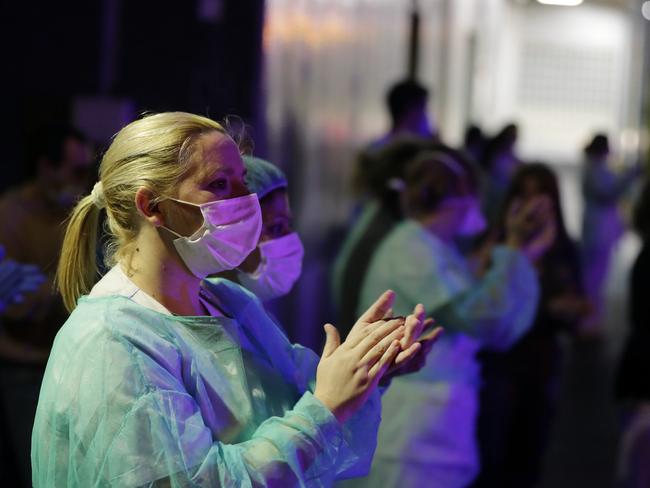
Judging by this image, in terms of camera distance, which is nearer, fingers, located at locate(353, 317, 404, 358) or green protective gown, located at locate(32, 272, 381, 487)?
green protective gown, located at locate(32, 272, 381, 487)

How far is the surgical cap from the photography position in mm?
2256

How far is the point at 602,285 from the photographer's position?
931 centimetres

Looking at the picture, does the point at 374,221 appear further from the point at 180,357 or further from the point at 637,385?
the point at 180,357

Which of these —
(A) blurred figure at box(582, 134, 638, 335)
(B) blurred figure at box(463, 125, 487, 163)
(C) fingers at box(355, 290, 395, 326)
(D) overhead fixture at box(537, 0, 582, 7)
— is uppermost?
(D) overhead fixture at box(537, 0, 582, 7)

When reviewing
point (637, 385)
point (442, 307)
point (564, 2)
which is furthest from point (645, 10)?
point (442, 307)

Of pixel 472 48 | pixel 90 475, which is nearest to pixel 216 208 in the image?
pixel 90 475

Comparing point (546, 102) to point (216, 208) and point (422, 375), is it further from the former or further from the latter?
point (216, 208)

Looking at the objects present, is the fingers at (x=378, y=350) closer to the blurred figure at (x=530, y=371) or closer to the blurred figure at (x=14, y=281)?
the blurred figure at (x=14, y=281)

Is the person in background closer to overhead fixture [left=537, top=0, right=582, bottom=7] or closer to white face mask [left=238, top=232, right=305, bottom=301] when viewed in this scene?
white face mask [left=238, top=232, right=305, bottom=301]

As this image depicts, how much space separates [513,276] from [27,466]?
1.66 meters

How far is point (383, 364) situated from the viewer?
5.72 ft

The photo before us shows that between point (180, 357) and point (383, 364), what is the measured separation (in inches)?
12.9

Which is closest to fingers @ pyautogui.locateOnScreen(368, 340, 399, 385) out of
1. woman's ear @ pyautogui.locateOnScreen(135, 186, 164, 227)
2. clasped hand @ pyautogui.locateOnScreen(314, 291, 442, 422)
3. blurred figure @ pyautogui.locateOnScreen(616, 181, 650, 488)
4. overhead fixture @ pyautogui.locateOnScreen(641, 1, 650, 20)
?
clasped hand @ pyautogui.locateOnScreen(314, 291, 442, 422)

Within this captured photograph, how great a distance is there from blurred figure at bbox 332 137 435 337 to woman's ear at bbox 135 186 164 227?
171cm
